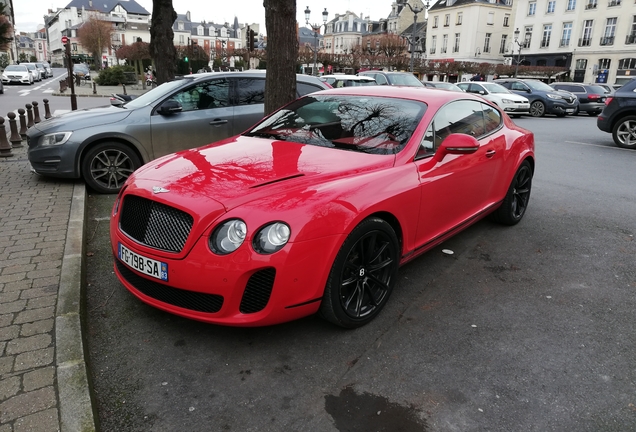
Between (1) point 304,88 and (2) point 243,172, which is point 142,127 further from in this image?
(2) point 243,172

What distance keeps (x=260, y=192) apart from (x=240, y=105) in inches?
185

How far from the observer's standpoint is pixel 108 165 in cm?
638

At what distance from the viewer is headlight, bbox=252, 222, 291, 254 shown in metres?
2.66

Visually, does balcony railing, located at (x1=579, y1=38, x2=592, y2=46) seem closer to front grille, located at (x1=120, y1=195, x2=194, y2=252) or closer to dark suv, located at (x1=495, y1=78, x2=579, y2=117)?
dark suv, located at (x1=495, y1=78, x2=579, y2=117)

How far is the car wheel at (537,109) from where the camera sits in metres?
21.2

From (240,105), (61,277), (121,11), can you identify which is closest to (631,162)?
(240,105)

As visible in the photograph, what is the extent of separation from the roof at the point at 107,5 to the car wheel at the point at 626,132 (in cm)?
12051

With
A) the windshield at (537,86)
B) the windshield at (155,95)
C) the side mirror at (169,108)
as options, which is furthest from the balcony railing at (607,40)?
the side mirror at (169,108)

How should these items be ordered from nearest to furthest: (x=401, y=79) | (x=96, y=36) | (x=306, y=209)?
(x=306, y=209) → (x=401, y=79) → (x=96, y=36)

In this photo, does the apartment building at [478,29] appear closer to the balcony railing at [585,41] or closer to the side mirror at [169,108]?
the balcony railing at [585,41]

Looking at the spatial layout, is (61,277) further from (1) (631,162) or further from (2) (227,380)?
(1) (631,162)

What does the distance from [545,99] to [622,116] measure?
32.2 ft

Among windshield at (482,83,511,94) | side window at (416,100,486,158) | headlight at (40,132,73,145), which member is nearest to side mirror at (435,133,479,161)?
side window at (416,100,486,158)

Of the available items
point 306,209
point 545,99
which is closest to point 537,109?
point 545,99
